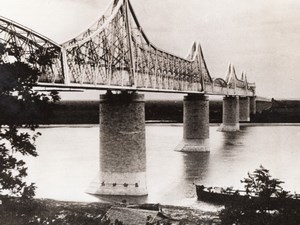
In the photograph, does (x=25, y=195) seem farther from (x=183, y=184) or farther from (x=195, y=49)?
(x=195, y=49)

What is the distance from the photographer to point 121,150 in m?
31.0

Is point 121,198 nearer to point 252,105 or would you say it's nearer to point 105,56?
point 105,56

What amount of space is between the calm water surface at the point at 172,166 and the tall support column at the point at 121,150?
121 centimetres

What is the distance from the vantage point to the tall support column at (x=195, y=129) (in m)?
53.6

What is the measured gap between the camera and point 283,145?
58.5 m

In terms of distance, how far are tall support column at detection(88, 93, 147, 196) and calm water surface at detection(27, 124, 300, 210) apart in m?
1.21

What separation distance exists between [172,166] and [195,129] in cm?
1190

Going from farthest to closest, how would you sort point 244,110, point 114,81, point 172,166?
point 244,110 → point 172,166 → point 114,81

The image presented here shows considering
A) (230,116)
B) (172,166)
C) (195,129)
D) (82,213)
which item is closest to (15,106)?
(82,213)

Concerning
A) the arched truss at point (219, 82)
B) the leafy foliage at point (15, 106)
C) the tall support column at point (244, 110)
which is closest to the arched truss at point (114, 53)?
the leafy foliage at point (15, 106)

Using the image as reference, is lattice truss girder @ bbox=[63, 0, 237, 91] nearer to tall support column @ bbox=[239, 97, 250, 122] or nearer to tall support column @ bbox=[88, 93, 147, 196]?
tall support column @ bbox=[88, 93, 147, 196]

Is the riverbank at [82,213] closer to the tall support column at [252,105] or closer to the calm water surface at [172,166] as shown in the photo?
the calm water surface at [172,166]

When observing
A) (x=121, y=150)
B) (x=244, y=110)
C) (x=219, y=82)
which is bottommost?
(x=121, y=150)

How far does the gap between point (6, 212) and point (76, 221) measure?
3.15m
